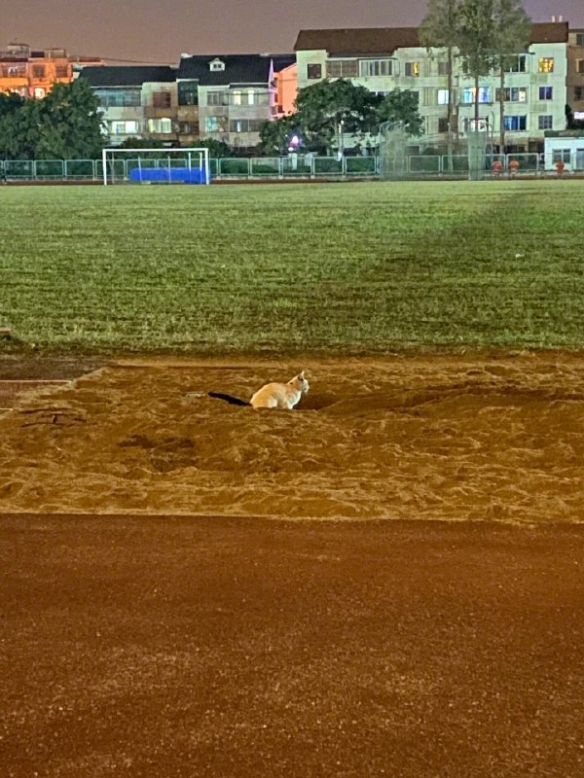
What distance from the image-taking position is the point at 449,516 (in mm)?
5582

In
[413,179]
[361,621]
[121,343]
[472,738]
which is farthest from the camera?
[413,179]

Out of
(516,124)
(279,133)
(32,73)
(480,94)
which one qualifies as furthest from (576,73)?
(32,73)

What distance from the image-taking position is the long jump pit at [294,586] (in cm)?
340

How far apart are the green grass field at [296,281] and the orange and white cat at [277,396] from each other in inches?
97.7

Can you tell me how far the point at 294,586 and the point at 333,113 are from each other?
76.7 metres

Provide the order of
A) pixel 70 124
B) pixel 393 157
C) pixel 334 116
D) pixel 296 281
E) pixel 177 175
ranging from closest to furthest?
pixel 296 281, pixel 177 175, pixel 393 157, pixel 70 124, pixel 334 116

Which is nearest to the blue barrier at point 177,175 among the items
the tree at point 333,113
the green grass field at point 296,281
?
the tree at point 333,113

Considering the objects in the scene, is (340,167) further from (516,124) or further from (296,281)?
(296,281)

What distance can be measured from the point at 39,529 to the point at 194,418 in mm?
2261

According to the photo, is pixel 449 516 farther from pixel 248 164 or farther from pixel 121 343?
pixel 248 164

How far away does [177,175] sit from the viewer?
67625 mm

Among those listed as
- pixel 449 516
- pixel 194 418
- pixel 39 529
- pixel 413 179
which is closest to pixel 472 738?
pixel 449 516

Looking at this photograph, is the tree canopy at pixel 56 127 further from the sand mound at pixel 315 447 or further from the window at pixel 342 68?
the sand mound at pixel 315 447

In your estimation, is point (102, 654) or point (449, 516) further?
point (449, 516)
